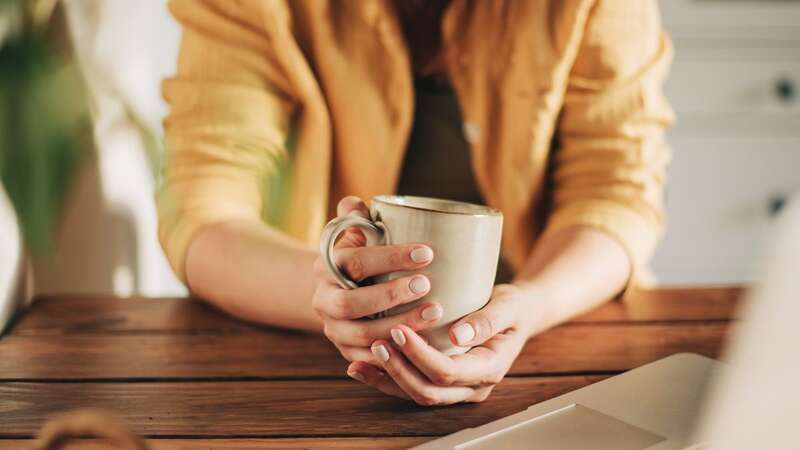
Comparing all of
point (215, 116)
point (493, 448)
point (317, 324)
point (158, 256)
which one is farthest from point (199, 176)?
point (493, 448)

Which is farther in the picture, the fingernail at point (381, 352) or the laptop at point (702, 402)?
the fingernail at point (381, 352)

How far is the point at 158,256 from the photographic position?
1.11 meters

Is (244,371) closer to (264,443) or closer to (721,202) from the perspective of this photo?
(264,443)

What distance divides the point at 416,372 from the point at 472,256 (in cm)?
9

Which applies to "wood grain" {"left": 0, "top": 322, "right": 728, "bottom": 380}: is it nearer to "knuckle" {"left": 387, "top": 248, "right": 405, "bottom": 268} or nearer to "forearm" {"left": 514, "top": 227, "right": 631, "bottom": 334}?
"forearm" {"left": 514, "top": 227, "right": 631, "bottom": 334}

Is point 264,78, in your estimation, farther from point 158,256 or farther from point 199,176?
point 158,256

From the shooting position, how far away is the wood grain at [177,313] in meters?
0.65

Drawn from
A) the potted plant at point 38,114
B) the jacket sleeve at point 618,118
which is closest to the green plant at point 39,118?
the potted plant at point 38,114

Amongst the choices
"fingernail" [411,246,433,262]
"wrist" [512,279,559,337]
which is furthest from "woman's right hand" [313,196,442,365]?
"wrist" [512,279,559,337]

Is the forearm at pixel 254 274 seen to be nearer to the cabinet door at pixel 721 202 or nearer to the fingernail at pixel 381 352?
the fingernail at pixel 381 352

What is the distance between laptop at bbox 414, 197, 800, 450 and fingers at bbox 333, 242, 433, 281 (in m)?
0.10

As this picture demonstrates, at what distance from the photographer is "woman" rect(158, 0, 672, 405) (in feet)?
2.31

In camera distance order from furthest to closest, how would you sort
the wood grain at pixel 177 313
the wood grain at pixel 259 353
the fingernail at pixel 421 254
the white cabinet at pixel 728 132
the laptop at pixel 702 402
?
the white cabinet at pixel 728 132 < the wood grain at pixel 177 313 < the wood grain at pixel 259 353 < the fingernail at pixel 421 254 < the laptop at pixel 702 402

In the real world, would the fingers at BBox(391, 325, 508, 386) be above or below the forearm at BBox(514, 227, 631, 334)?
below
